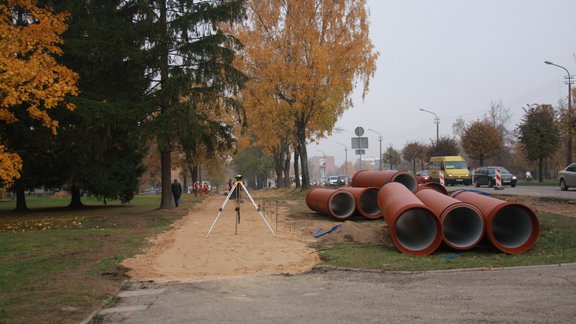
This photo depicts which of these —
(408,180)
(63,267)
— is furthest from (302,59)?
(63,267)

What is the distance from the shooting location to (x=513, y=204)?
1106cm

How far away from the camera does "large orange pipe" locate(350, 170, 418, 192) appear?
19250 mm

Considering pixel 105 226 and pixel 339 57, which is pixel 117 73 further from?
pixel 339 57

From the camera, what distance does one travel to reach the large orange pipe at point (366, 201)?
18.2 meters

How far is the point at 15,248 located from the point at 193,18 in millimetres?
12662

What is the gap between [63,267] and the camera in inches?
403

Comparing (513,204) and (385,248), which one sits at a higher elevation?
(513,204)

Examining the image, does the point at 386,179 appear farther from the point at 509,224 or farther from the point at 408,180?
the point at 509,224

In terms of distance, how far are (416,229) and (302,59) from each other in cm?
2190

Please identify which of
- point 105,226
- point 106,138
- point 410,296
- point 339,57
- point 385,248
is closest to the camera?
point 410,296

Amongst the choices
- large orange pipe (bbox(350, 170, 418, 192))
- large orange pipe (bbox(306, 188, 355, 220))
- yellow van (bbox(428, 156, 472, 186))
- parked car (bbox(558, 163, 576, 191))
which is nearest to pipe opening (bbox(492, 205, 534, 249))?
large orange pipe (bbox(306, 188, 355, 220))

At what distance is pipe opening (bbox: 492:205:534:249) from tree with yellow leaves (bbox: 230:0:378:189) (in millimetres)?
20999

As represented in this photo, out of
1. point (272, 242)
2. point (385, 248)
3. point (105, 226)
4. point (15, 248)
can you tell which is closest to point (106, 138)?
point (105, 226)

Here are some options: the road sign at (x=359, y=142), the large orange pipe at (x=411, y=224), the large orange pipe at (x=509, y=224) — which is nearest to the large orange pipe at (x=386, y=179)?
the large orange pipe at (x=411, y=224)
